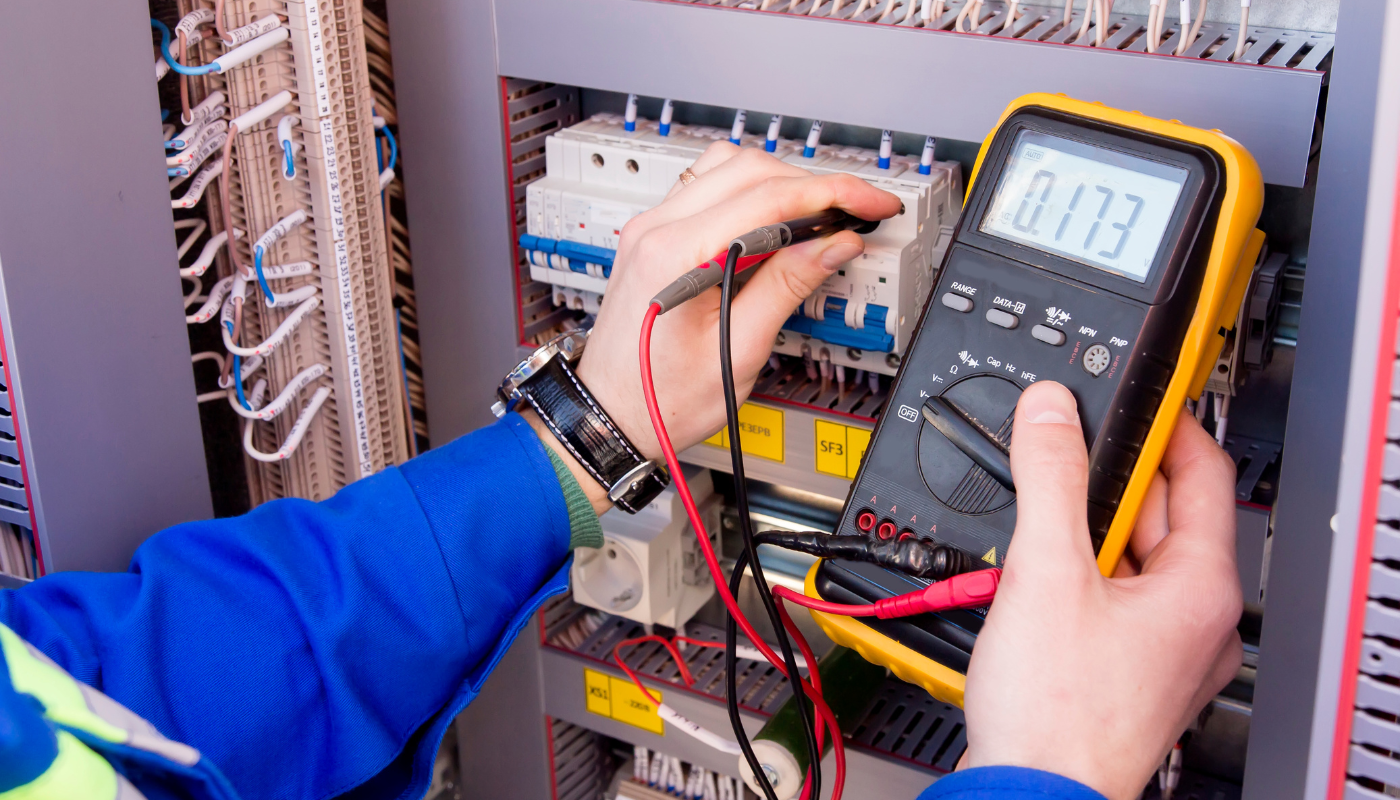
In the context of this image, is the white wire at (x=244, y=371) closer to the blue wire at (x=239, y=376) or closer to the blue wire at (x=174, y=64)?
the blue wire at (x=239, y=376)

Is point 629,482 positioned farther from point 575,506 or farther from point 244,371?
point 244,371

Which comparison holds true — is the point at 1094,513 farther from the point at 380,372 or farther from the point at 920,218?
the point at 380,372

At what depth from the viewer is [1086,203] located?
0.71 m

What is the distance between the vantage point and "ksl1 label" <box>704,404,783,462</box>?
96cm

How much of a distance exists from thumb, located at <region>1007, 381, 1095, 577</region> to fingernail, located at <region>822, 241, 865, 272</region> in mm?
163

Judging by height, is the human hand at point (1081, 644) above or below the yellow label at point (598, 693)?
above

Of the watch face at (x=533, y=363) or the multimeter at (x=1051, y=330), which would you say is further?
the watch face at (x=533, y=363)

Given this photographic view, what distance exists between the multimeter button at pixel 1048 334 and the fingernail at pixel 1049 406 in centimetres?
3

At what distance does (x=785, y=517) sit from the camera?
1109 mm

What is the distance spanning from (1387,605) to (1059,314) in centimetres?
27

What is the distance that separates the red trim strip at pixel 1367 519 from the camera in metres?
0.44

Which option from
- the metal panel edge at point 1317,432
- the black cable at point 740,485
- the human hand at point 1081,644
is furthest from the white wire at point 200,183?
the metal panel edge at point 1317,432

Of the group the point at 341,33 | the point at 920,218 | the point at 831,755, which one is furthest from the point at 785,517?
the point at 341,33

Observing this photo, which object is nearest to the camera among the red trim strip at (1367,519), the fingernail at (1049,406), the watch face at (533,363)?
the red trim strip at (1367,519)
